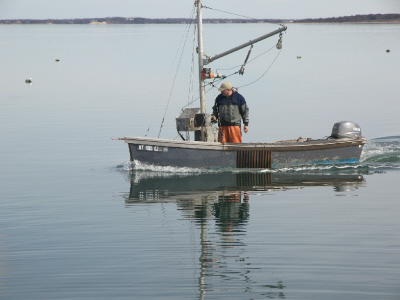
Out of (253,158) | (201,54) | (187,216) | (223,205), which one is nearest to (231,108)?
(253,158)

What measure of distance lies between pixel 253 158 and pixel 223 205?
11.6 ft

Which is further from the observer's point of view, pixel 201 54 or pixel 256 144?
pixel 201 54

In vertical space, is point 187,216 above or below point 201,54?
below

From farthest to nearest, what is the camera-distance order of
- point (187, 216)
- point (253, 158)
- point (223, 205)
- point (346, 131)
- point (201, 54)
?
1. point (346, 131)
2. point (201, 54)
3. point (253, 158)
4. point (223, 205)
5. point (187, 216)

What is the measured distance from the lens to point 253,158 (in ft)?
55.7

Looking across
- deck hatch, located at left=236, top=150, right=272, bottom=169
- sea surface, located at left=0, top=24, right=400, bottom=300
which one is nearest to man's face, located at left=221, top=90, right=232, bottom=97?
sea surface, located at left=0, top=24, right=400, bottom=300

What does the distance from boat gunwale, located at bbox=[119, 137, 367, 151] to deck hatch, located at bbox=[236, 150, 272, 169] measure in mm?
120

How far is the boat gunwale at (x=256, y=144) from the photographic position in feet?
54.3

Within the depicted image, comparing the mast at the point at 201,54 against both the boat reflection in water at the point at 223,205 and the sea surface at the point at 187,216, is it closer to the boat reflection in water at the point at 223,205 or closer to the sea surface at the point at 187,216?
the sea surface at the point at 187,216

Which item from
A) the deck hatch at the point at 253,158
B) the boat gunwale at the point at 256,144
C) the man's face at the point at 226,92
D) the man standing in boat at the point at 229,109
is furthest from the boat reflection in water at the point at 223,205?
the man's face at the point at 226,92

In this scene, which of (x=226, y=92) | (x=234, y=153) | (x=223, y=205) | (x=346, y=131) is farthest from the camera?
(x=346, y=131)

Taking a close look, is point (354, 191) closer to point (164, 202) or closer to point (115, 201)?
point (164, 202)

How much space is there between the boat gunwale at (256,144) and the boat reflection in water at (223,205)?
0.79m

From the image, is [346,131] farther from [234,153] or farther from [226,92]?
[226,92]
